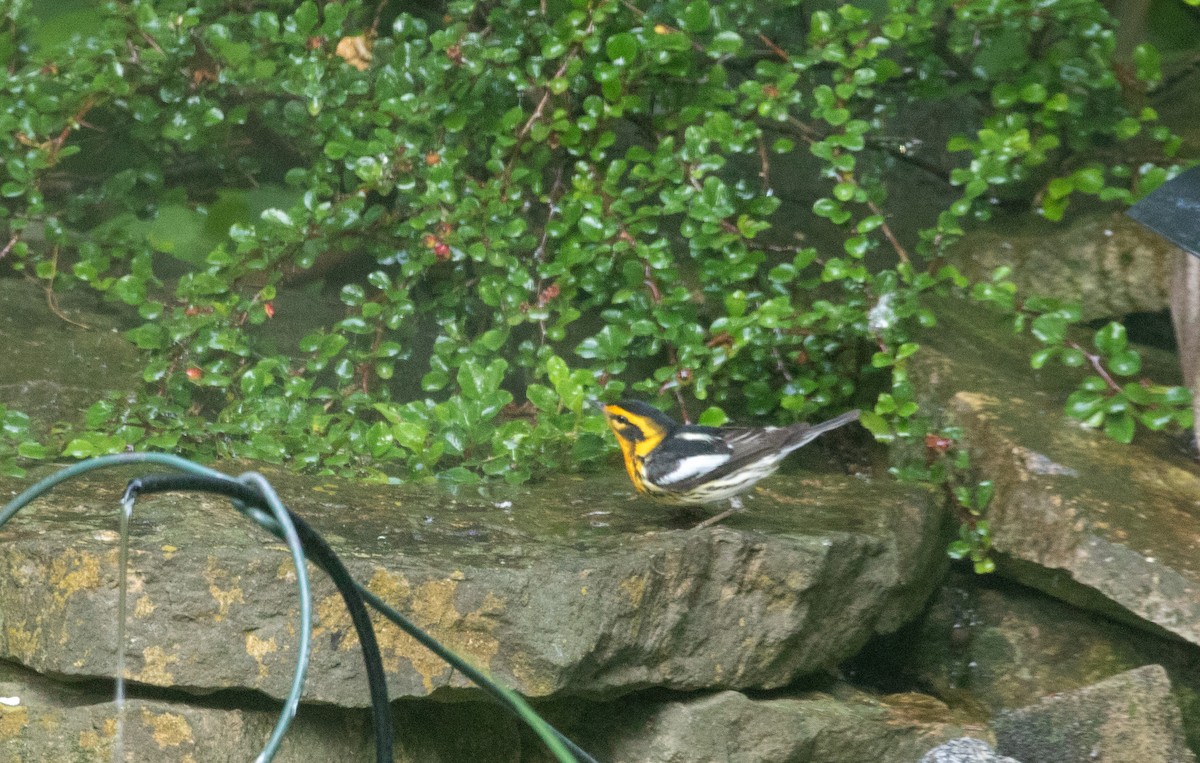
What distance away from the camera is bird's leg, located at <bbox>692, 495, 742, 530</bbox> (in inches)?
127

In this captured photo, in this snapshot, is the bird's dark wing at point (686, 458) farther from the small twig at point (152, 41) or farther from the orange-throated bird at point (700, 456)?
the small twig at point (152, 41)

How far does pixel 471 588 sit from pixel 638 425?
0.77 metres

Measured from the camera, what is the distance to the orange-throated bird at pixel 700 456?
3.12m

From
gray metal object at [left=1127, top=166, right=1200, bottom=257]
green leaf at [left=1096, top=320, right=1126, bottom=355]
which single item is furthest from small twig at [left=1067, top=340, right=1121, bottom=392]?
gray metal object at [left=1127, top=166, right=1200, bottom=257]

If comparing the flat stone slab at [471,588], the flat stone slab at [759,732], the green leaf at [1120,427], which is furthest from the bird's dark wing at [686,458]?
the green leaf at [1120,427]

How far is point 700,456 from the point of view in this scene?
3.14 metres

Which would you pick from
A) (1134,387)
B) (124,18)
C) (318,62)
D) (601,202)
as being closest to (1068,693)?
(1134,387)

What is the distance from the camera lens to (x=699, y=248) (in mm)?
4453

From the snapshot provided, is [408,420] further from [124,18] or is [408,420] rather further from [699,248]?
[124,18]

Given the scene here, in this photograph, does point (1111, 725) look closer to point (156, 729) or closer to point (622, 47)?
point (156, 729)

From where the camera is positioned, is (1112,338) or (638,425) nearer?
(638,425)

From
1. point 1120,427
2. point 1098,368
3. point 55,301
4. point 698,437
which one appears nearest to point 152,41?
point 55,301

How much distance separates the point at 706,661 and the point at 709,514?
44 centimetres

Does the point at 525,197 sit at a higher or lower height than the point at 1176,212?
lower
